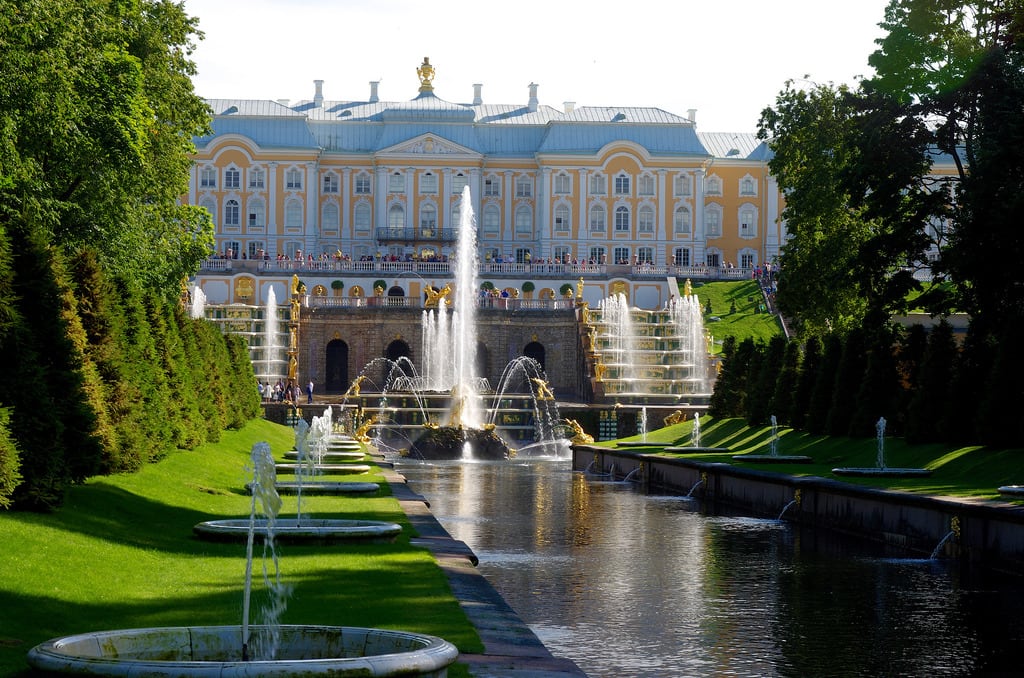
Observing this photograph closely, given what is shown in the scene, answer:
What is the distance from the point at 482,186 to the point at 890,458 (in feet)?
261

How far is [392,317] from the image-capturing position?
71875mm

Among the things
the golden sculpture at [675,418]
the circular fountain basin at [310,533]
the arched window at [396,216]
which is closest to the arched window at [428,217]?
the arched window at [396,216]

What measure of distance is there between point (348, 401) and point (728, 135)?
64.4m

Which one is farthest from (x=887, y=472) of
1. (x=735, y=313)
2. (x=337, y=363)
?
(x=735, y=313)

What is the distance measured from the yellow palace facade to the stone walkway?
3425 inches

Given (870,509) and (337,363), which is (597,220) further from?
(870,509)

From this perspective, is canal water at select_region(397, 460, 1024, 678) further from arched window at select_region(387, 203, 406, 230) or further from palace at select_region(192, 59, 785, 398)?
arched window at select_region(387, 203, 406, 230)

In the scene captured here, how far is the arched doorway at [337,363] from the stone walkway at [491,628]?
56422 mm

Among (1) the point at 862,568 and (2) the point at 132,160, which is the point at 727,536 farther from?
(2) the point at 132,160

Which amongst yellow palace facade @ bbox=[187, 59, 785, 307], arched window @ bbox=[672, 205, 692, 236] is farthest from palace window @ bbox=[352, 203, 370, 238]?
arched window @ bbox=[672, 205, 692, 236]

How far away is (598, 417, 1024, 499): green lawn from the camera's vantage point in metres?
22.0

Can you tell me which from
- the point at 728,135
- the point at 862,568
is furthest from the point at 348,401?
the point at 728,135

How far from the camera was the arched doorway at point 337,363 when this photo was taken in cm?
7331

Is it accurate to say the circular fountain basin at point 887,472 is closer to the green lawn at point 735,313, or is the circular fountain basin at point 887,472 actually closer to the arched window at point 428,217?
the green lawn at point 735,313
